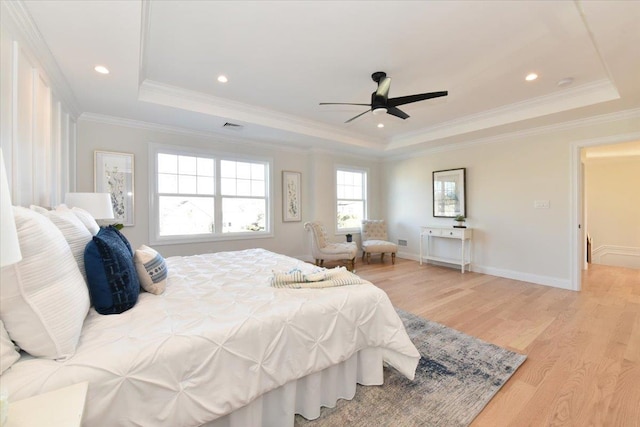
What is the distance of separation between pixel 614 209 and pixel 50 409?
30.0 feet

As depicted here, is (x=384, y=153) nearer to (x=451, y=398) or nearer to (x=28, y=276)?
(x=451, y=398)

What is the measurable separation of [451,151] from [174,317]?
18.3 feet

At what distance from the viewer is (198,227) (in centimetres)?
467

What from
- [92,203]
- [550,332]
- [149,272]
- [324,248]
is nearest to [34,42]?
[92,203]

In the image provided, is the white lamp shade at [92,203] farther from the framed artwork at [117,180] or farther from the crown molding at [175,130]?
the crown molding at [175,130]

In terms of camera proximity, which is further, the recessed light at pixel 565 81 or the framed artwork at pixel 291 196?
the framed artwork at pixel 291 196

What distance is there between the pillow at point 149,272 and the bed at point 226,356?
5 cm

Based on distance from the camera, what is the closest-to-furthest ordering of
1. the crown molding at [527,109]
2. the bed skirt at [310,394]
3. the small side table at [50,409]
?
the small side table at [50,409] < the bed skirt at [310,394] < the crown molding at [527,109]

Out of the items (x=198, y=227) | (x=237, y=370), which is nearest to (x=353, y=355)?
(x=237, y=370)

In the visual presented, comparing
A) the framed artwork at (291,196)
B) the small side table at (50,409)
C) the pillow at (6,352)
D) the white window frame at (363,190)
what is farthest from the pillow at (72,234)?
the white window frame at (363,190)

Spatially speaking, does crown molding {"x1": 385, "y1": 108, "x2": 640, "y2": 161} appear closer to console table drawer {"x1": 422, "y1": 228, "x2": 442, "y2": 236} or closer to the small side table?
console table drawer {"x1": 422, "y1": 228, "x2": 442, "y2": 236}

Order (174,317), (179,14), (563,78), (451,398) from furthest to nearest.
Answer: (563,78)
(179,14)
(451,398)
(174,317)

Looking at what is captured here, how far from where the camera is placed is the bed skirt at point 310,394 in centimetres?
139

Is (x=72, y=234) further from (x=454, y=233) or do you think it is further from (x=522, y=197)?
(x=522, y=197)
